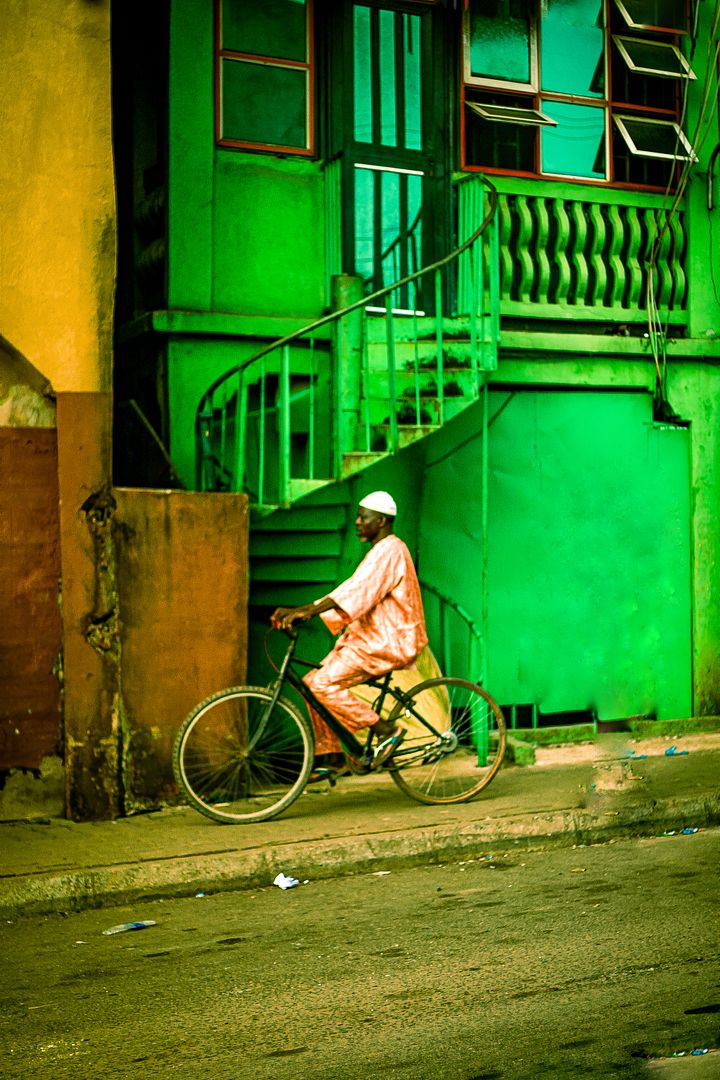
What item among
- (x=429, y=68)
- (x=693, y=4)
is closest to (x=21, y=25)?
(x=429, y=68)

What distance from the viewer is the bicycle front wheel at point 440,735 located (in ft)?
25.6

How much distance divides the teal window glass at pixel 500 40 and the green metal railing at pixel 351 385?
128 centimetres

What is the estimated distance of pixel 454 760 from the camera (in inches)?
352

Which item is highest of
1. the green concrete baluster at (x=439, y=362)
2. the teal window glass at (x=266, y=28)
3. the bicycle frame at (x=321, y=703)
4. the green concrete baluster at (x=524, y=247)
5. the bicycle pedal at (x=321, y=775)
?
the teal window glass at (x=266, y=28)

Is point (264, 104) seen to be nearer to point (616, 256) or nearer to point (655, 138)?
point (616, 256)

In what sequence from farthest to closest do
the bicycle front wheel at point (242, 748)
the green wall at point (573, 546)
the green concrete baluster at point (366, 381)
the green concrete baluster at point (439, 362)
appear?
the green wall at point (573, 546)
the green concrete baluster at point (439, 362)
the green concrete baluster at point (366, 381)
the bicycle front wheel at point (242, 748)

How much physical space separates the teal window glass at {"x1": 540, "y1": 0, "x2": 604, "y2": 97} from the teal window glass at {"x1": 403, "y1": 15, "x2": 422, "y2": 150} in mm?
1265

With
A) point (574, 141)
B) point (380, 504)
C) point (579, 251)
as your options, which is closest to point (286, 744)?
point (380, 504)

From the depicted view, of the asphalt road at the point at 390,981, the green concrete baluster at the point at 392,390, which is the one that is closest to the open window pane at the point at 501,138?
the green concrete baluster at the point at 392,390

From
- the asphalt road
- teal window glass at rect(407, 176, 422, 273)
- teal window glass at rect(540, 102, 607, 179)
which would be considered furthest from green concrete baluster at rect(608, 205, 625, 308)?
the asphalt road

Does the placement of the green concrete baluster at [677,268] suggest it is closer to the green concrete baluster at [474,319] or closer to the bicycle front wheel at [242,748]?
the green concrete baluster at [474,319]

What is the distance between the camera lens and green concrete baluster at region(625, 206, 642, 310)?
36.7 ft

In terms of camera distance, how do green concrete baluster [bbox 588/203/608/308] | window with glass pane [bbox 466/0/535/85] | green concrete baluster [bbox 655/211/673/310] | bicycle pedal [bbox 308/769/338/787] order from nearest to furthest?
1. bicycle pedal [bbox 308/769/338/787]
2. window with glass pane [bbox 466/0/535/85]
3. green concrete baluster [bbox 588/203/608/308]
4. green concrete baluster [bbox 655/211/673/310]

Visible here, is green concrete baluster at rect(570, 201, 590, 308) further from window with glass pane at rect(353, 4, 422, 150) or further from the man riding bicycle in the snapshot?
the man riding bicycle
